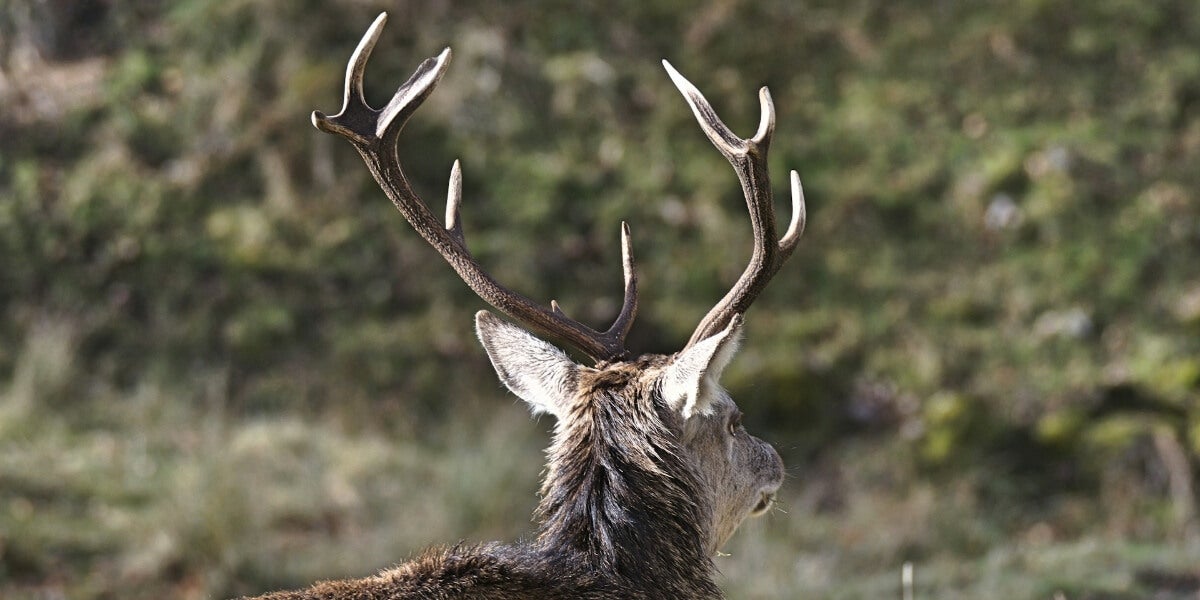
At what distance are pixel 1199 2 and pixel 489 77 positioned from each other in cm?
580

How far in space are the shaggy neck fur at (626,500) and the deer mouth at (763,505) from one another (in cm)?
47

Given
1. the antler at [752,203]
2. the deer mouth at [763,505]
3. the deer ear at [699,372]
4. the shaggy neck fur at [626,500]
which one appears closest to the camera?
the deer ear at [699,372]

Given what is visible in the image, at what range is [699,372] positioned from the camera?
403 centimetres

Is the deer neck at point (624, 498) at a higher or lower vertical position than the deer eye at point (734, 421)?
lower

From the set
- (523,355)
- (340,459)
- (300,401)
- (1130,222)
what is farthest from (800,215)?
(1130,222)

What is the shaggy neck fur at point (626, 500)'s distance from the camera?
163 inches

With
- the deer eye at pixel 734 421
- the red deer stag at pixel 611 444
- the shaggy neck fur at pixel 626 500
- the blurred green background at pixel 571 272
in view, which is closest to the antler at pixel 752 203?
the red deer stag at pixel 611 444

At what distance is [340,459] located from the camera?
357 inches

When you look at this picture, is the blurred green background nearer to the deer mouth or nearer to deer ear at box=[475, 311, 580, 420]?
the deer mouth

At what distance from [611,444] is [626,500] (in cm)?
17

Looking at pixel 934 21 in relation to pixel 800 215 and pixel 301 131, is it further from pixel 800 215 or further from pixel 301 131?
pixel 800 215

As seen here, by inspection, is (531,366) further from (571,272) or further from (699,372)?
(571,272)

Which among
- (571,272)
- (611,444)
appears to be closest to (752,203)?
(611,444)

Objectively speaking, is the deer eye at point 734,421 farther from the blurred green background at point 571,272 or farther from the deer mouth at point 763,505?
the blurred green background at point 571,272
